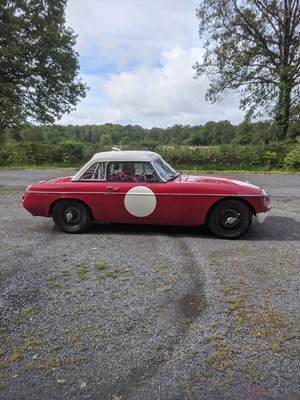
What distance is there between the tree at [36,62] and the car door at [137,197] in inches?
605

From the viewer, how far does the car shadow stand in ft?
16.5

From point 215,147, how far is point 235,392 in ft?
51.9

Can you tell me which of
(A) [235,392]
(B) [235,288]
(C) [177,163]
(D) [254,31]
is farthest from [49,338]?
(D) [254,31]

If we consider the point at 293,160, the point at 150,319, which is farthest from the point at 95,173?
the point at 293,160

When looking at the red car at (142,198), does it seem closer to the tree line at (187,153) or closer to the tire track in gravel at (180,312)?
the tire track in gravel at (180,312)

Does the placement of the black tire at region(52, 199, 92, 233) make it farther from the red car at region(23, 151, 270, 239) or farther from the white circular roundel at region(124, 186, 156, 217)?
the white circular roundel at region(124, 186, 156, 217)

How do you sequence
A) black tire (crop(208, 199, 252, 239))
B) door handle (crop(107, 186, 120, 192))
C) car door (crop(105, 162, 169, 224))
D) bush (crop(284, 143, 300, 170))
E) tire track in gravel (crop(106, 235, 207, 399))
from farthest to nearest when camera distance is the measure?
bush (crop(284, 143, 300, 170)) < door handle (crop(107, 186, 120, 192)) < car door (crop(105, 162, 169, 224)) < black tire (crop(208, 199, 252, 239)) < tire track in gravel (crop(106, 235, 207, 399))

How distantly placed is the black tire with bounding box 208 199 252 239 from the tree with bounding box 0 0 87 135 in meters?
16.7

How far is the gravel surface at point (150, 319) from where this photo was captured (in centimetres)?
196

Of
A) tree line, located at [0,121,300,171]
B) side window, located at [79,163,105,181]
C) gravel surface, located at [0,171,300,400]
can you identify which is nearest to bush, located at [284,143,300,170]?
tree line, located at [0,121,300,171]

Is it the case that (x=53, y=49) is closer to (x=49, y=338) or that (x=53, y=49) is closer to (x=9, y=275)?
(x=9, y=275)

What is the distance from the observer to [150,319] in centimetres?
267

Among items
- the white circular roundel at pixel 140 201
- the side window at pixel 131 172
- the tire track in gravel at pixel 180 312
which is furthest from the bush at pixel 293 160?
the tire track in gravel at pixel 180 312

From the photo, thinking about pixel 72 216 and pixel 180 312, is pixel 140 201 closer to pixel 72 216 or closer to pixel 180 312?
pixel 72 216
